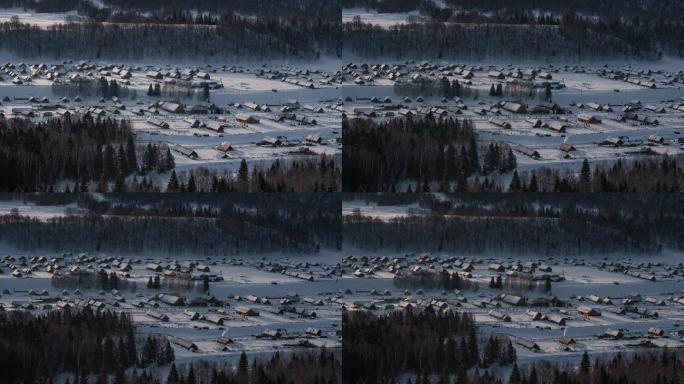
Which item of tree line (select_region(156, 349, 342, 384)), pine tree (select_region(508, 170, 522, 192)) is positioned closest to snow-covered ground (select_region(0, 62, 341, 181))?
pine tree (select_region(508, 170, 522, 192))

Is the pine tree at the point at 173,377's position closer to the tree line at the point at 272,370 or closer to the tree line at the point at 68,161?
the tree line at the point at 272,370

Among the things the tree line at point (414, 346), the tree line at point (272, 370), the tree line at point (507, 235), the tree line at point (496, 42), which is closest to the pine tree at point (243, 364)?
the tree line at point (272, 370)

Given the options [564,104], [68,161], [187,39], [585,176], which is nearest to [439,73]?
[564,104]

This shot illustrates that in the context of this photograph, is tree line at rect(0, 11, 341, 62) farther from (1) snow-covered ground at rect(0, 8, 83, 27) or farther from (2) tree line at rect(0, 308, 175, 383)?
(2) tree line at rect(0, 308, 175, 383)

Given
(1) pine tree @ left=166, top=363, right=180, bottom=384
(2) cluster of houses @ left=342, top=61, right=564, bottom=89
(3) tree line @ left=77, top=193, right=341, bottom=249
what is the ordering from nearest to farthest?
(1) pine tree @ left=166, top=363, right=180, bottom=384 < (3) tree line @ left=77, top=193, right=341, bottom=249 < (2) cluster of houses @ left=342, top=61, right=564, bottom=89

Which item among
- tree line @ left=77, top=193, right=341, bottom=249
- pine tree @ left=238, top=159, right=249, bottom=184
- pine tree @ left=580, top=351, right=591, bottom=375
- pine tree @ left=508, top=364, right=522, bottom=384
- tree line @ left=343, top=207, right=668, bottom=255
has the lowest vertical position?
pine tree @ left=508, top=364, right=522, bottom=384

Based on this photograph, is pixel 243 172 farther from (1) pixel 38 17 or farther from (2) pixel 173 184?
(1) pixel 38 17
